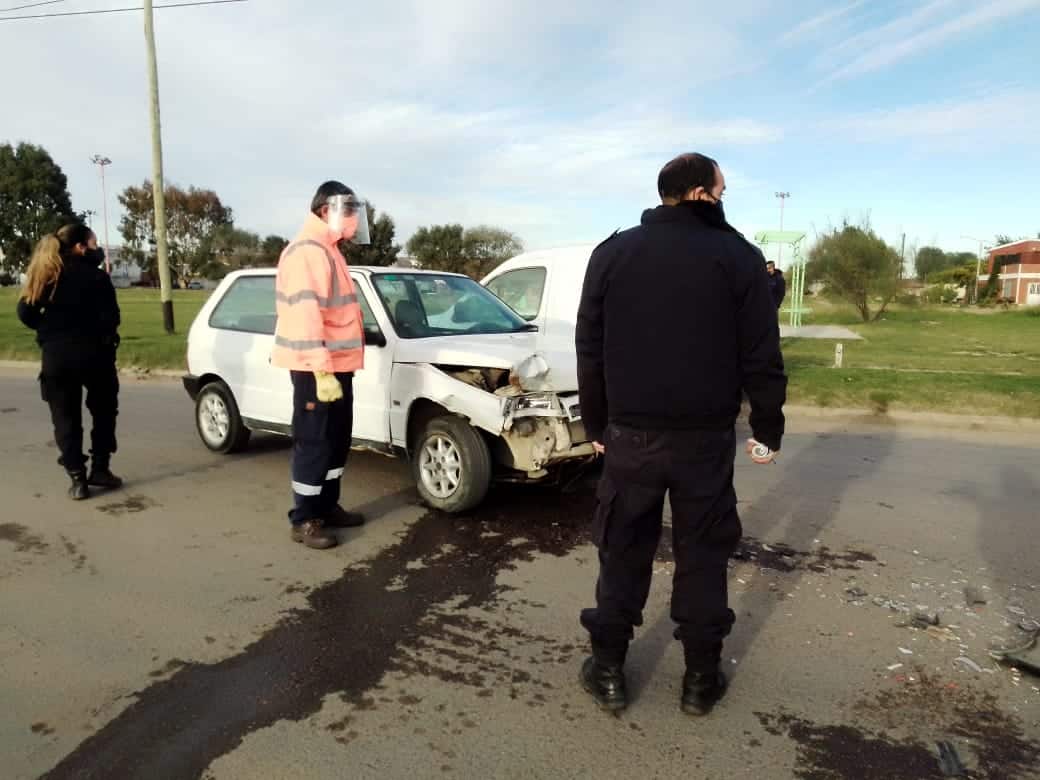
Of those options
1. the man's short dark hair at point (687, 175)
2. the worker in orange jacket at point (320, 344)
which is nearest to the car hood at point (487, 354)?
the worker in orange jacket at point (320, 344)

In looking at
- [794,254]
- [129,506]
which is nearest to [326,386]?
[129,506]

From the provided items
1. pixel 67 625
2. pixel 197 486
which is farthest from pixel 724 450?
pixel 197 486

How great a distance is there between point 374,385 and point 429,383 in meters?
0.61

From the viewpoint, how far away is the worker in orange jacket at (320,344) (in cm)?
432

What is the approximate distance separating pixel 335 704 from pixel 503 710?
2.10ft

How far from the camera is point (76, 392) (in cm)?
554

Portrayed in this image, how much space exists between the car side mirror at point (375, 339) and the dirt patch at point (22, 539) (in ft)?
7.58

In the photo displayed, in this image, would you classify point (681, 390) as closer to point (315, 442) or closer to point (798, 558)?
point (798, 558)

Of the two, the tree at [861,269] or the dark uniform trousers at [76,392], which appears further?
the tree at [861,269]

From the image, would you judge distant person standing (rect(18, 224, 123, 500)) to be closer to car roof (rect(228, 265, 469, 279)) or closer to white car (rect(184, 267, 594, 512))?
white car (rect(184, 267, 594, 512))

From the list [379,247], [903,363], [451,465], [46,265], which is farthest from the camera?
[379,247]

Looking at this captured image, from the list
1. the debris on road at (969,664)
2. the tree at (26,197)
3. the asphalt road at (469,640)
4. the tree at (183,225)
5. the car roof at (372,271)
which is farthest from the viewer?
the tree at (183,225)

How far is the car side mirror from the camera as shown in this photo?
5406 millimetres

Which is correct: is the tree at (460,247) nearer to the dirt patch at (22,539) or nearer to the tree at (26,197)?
the dirt patch at (22,539)
